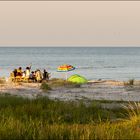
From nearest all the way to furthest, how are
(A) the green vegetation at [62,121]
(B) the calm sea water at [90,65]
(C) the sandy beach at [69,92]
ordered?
(A) the green vegetation at [62,121], (C) the sandy beach at [69,92], (B) the calm sea water at [90,65]

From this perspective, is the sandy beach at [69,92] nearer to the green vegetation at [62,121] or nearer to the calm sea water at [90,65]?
the green vegetation at [62,121]

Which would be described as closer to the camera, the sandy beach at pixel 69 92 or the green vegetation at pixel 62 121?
the green vegetation at pixel 62 121

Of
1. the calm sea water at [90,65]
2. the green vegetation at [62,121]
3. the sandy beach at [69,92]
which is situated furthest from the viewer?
the calm sea water at [90,65]

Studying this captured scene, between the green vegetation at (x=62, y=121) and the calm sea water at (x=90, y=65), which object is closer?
the green vegetation at (x=62, y=121)

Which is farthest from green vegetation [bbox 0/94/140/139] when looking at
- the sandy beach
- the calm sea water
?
the calm sea water

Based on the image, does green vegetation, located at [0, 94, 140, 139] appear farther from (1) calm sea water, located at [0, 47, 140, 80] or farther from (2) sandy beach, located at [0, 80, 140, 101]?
(1) calm sea water, located at [0, 47, 140, 80]

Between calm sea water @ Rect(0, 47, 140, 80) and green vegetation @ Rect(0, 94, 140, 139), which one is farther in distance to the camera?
calm sea water @ Rect(0, 47, 140, 80)

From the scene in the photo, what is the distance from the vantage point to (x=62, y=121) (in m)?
12.7

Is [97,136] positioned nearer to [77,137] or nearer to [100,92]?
[77,137]

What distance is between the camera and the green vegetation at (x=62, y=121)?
9.27m

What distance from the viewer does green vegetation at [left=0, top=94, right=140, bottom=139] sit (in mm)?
9266

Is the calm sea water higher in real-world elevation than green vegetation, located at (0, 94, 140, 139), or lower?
higher

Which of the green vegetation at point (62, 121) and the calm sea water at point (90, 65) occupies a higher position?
the calm sea water at point (90, 65)

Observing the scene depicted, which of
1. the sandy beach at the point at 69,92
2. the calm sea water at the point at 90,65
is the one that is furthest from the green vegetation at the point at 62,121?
the calm sea water at the point at 90,65
